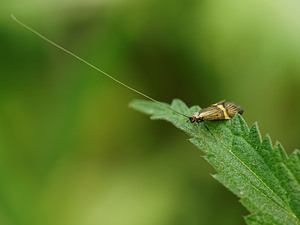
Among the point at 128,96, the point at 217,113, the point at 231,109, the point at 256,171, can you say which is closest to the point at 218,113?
the point at 217,113

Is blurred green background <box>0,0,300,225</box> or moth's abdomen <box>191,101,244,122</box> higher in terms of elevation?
blurred green background <box>0,0,300,225</box>

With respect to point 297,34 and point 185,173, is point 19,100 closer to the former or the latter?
point 185,173

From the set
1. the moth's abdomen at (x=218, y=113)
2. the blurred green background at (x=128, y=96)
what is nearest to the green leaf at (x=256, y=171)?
the moth's abdomen at (x=218, y=113)

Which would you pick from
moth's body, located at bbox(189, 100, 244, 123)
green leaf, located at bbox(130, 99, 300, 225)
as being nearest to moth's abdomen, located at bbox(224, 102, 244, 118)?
moth's body, located at bbox(189, 100, 244, 123)

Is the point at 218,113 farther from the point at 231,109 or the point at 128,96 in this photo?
the point at 128,96

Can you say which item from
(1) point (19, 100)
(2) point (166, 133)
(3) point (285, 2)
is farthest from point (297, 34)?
(1) point (19, 100)

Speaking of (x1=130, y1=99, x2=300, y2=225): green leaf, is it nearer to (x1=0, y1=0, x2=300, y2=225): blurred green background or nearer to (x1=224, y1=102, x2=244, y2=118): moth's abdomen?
(x1=224, y1=102, x2=244, y2=118): moth's abdomen
